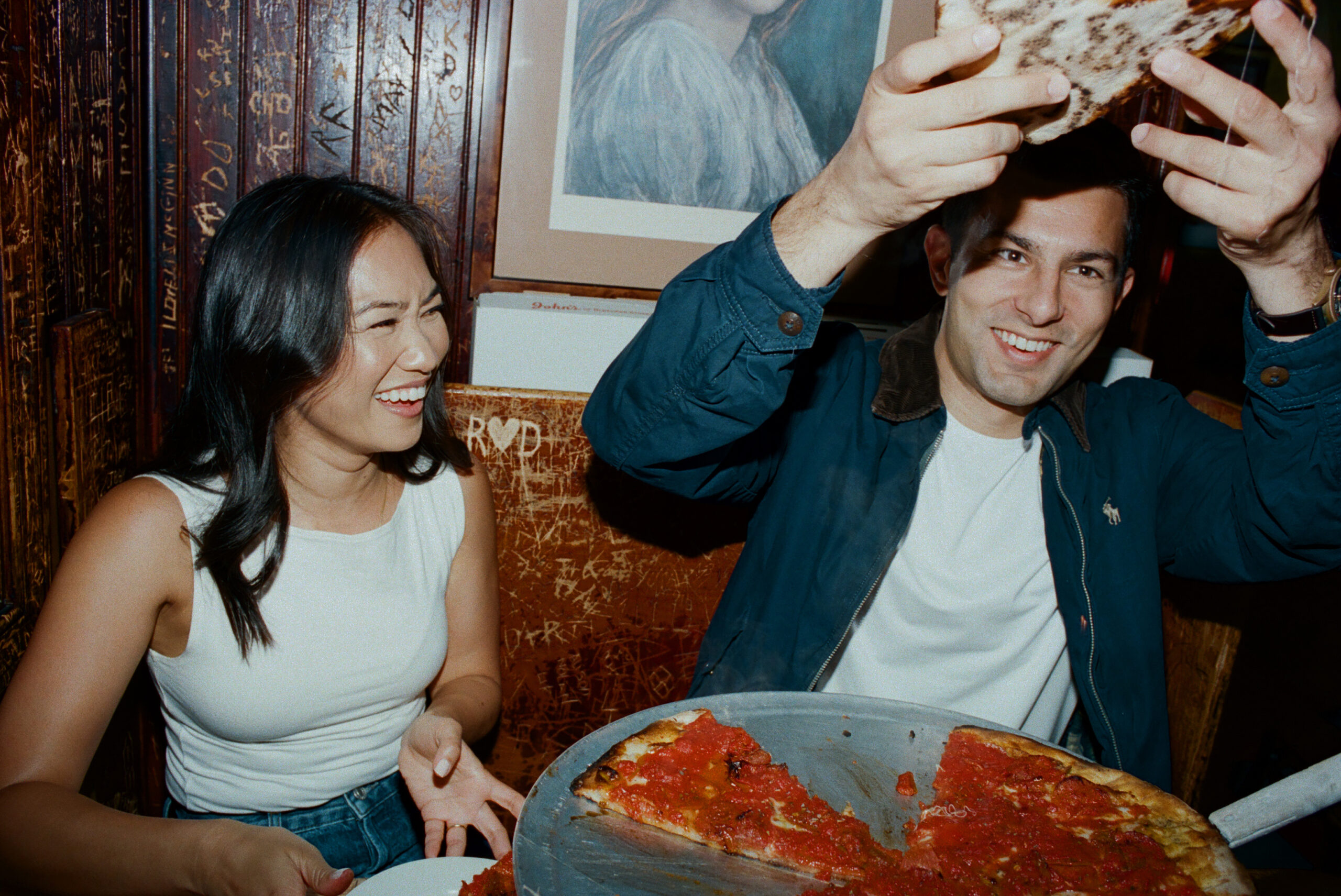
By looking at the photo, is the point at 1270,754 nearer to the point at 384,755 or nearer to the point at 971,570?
the point at 971,570

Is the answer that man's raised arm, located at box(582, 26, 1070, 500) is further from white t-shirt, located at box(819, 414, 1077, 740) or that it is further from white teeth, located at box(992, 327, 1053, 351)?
white teeth, located at box(992, 327, 1053, 351)

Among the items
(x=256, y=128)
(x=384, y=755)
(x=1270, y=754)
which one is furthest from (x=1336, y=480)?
(x=256, y=128)

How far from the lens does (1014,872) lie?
1.25 meters

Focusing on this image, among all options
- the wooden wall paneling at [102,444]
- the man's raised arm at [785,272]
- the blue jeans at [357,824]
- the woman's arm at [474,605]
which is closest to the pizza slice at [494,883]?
the blue jeans at [357,824]

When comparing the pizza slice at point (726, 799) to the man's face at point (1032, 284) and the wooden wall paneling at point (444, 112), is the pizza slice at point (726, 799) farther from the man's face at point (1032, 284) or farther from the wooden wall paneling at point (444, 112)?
the wooden wall paneling at point (444, 112)

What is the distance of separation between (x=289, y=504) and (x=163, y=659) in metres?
0.33

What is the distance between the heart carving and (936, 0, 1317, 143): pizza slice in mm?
1308

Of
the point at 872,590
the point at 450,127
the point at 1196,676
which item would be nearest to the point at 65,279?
the point at 450,127

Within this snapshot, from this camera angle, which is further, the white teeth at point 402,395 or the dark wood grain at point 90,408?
the dark wood grain at point 90,408

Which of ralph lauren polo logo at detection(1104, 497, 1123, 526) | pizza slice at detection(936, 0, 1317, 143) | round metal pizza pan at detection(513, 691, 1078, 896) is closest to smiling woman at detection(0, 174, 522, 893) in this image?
round metal pizza pan at detection(513, 691, 1078, 896)

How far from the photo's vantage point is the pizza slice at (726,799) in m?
1.18

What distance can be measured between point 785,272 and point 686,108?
4.06 ft

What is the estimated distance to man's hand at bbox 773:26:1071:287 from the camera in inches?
39.8

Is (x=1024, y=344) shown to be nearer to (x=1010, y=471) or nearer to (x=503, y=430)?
(x=1010, y=471)
